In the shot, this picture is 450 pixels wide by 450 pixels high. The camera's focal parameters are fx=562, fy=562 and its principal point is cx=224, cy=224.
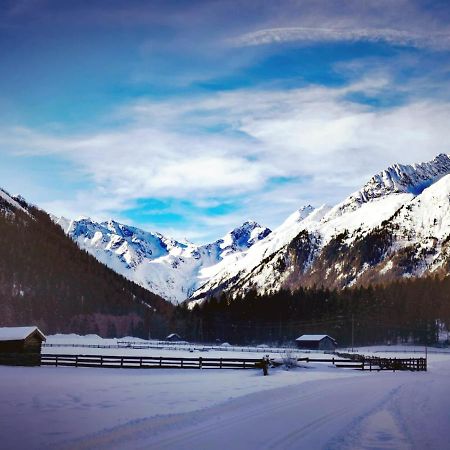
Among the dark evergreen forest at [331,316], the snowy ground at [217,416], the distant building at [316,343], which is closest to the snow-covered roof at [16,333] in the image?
the snowy ground at [217,416]

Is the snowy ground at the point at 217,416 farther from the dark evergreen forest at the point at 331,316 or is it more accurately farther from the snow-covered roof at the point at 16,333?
the dark evergreen forest at the point at 331,316

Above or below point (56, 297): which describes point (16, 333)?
below

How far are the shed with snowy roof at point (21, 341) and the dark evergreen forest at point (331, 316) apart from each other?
314 ft

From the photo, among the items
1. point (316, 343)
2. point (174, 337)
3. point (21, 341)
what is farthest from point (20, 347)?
point (174, 337)

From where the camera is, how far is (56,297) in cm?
17375

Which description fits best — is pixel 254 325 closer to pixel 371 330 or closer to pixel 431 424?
pixel 371 330

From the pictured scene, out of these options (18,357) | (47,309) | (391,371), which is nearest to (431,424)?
(391,371)

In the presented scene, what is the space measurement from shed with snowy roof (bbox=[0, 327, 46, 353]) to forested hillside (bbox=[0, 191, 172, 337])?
100 meters

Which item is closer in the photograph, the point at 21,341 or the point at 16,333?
the point at 21,341

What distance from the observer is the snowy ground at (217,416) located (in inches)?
663

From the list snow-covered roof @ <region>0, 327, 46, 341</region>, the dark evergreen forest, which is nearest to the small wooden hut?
snow-covered roof @ <region>0, 327, 46, 341</region>

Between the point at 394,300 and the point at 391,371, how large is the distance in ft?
335

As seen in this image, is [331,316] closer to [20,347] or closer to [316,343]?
[316,343]

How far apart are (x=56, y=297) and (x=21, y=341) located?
121m
